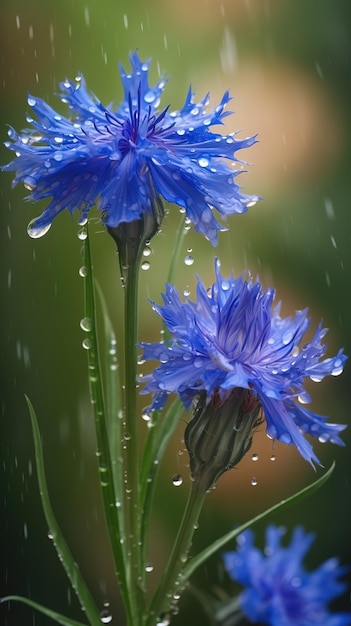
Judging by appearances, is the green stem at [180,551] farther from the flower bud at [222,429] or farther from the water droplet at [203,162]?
the water droplet at [203,162]

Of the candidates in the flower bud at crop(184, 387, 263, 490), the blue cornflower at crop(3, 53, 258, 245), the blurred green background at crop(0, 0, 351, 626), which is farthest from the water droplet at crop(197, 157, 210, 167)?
the blurred green background at crop(0, 0, 351, 626)

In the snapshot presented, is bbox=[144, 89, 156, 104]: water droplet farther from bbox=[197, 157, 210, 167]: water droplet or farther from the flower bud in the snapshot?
the flower bud

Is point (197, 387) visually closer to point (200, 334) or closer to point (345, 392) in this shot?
point (200, 334)

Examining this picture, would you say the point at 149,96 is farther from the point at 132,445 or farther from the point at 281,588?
the point at 281,588

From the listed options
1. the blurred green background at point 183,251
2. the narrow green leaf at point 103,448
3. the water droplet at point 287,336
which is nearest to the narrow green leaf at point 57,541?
the narrow green leaf at point 103,448

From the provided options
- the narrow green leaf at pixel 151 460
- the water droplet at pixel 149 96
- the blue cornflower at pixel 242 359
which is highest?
the water droplet at pixel 149 96

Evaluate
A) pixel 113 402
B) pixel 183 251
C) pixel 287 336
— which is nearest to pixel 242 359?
pixel 287 336
